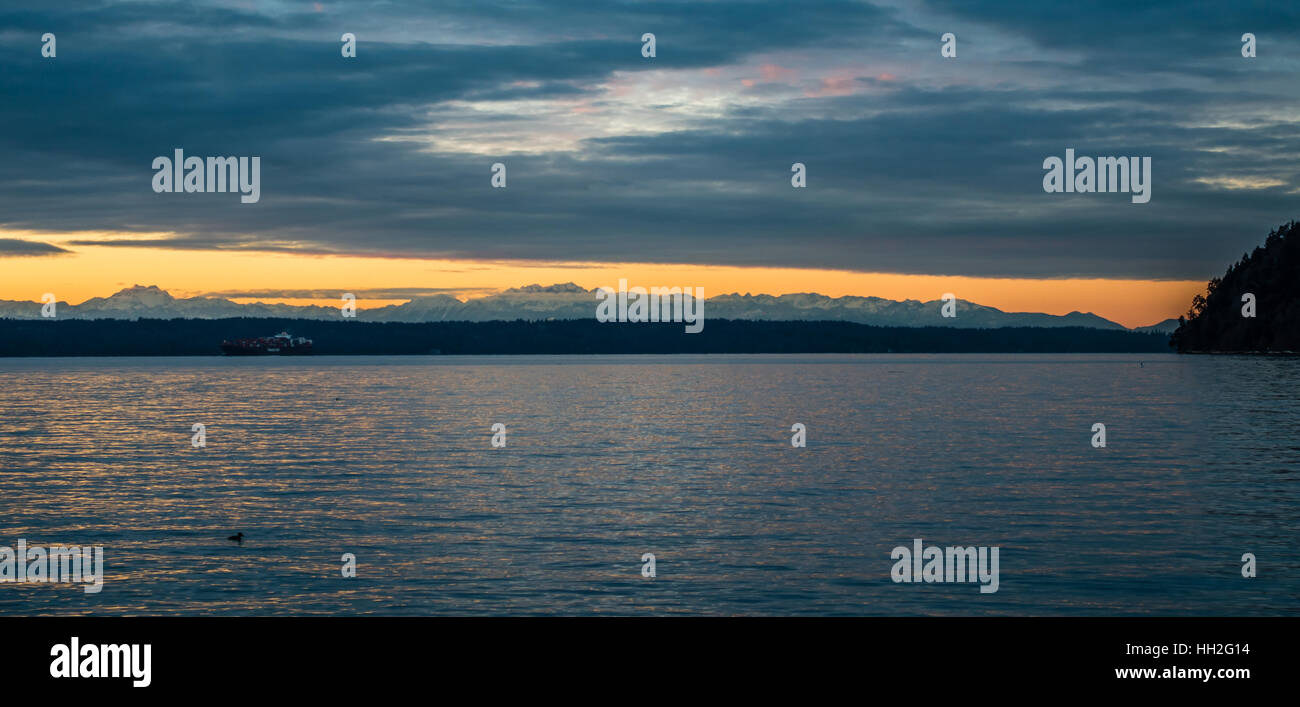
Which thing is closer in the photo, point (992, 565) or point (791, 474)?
point (992, 565)

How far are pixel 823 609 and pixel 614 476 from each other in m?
28.3

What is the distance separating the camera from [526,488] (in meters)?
47.3

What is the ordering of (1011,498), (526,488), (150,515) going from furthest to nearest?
(526,488) → (1011,498) → (150,515)

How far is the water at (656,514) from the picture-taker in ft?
85.1

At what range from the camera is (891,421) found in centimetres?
9112

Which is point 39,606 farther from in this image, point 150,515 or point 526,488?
point 526,488

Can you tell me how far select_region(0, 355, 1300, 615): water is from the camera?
26.0 metres

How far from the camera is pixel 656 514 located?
3966 cm

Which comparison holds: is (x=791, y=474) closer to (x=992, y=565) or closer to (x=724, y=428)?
(x=992, y=565)

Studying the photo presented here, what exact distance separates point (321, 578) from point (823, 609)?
13.1m
